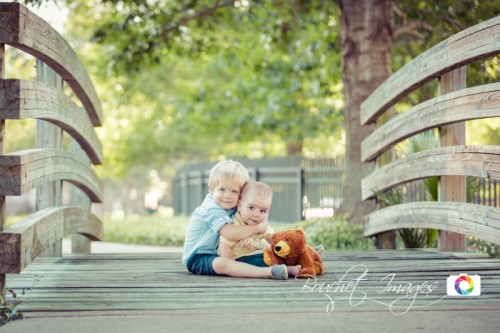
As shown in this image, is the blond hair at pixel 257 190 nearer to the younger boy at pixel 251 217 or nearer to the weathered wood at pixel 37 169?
the younger boy at pixel 251 217

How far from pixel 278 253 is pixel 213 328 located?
154 centimetres

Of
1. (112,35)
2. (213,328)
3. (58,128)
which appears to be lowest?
(213,328)

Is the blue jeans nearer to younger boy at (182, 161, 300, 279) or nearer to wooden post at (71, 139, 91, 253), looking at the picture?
younger boy at (182, 161, 300, 279)

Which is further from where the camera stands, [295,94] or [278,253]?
[295,94]

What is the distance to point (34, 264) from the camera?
554cm

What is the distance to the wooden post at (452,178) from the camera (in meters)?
5.87

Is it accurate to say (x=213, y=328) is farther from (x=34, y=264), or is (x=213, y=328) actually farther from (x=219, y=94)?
(x=219, y=94)

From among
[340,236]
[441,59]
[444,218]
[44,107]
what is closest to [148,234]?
[340,236]

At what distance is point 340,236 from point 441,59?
14.1ft

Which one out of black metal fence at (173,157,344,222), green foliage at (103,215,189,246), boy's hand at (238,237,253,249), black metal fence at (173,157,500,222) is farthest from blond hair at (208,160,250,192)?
black metal fence at (173,157,344,222)

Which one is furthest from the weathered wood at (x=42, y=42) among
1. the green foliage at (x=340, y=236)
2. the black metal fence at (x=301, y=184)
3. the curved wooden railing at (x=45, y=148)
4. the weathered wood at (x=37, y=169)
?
the black metal fence at (x=301, y=184)

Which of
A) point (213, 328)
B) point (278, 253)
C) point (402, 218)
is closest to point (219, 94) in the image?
point (402, 218)

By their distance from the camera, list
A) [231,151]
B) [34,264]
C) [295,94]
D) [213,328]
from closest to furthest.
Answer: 1. [213,328]
2. [34,264]
3. [295,94]
4. [231,151]

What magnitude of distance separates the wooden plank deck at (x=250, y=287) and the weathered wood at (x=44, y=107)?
979 millimetres
